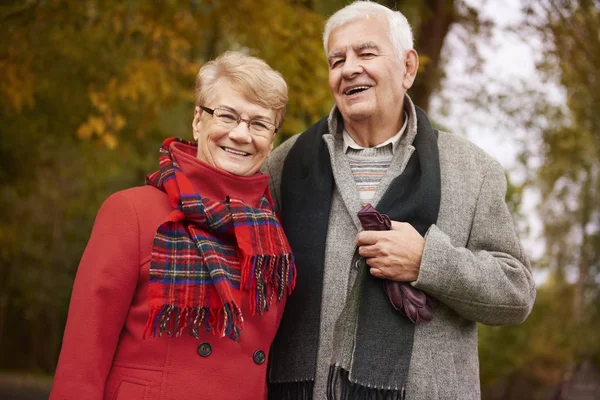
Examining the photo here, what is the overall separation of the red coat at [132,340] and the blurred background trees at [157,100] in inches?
48.5

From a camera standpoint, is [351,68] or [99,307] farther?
[351,68]

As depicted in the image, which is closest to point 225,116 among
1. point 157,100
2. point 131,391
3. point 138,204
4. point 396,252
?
point 138,204

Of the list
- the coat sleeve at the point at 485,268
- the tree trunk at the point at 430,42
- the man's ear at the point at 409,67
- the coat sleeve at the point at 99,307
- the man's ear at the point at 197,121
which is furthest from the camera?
the tree trunk at the point at 430,42

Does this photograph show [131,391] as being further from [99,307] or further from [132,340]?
[99,307]

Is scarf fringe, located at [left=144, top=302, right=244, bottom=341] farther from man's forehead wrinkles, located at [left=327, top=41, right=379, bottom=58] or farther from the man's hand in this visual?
man's forehead wrinkles, located at [left=327, top=41, right=379, bottom=58]

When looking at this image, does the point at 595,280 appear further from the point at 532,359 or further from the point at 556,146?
the point at 556,146

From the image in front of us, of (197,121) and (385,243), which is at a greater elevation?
(197,121)

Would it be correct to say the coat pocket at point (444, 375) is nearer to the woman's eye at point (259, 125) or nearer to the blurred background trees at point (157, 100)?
the woman's eye at point (259, 125)

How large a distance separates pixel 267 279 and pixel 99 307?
60 centimetres

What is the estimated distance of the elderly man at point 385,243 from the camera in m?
2.53

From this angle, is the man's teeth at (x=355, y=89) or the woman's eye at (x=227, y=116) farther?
the man's teeth at (x=355, y=89)

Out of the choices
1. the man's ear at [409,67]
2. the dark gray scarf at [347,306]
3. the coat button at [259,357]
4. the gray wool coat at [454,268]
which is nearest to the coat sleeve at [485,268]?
the gray wool coat at [454,268]

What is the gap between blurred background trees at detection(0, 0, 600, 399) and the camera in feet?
18.6

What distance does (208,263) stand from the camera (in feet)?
7.47
